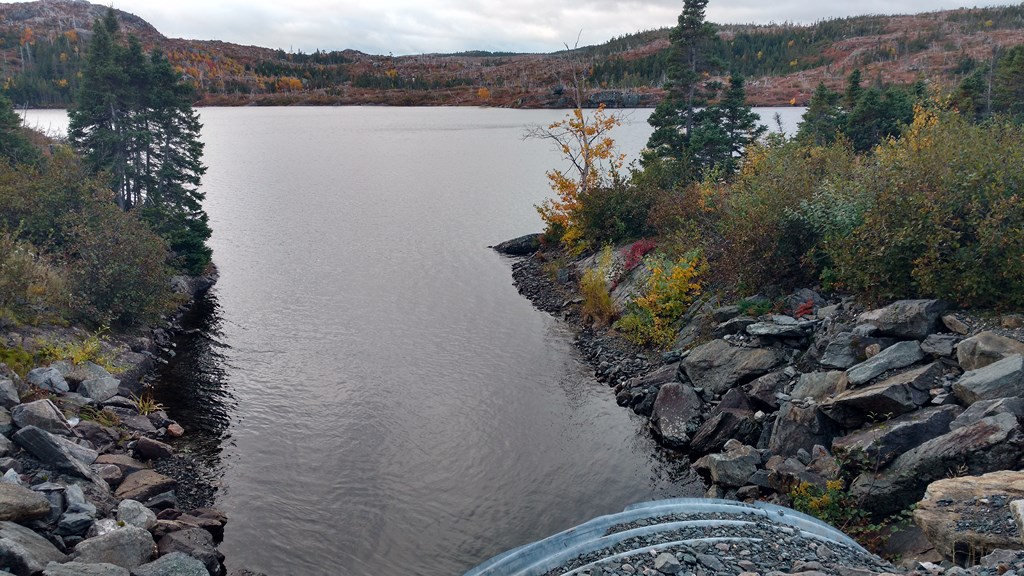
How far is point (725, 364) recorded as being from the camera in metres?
23.4

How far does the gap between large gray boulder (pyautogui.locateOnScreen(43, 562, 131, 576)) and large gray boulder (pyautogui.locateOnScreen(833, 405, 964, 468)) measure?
16.6 m

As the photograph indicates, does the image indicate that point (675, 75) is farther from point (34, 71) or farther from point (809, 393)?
point (34, 71)

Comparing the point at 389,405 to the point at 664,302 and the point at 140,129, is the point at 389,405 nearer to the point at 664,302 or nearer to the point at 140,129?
the point at 664,302

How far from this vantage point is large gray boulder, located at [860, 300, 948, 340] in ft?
60.5

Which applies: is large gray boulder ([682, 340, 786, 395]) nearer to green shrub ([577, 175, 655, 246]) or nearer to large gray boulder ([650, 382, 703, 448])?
large gray boulder ([650, 382, 703, 448])

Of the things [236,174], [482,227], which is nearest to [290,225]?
[482,227]

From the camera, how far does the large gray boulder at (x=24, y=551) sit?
11625 millimetres

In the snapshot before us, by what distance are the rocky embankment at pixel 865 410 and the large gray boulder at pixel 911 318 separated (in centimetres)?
3

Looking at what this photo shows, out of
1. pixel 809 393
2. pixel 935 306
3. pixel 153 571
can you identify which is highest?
pixel 935 306

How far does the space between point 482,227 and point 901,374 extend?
1586 inches

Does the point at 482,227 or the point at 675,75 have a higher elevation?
the point at 675,75

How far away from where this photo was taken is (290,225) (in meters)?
54.1

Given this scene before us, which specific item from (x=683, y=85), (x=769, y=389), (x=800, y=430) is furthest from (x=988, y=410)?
(x=683, y=85)

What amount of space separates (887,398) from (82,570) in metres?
18.3
